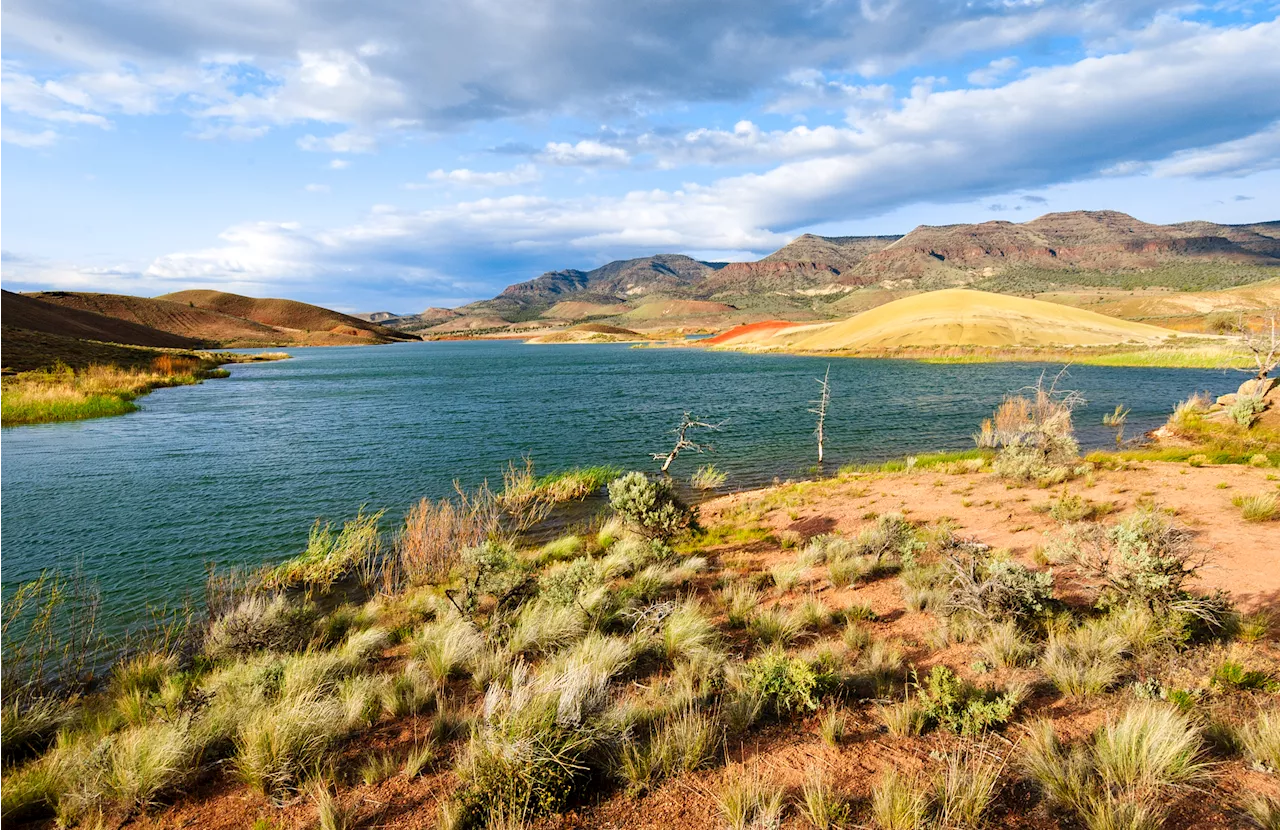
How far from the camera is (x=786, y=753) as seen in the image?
188 inches

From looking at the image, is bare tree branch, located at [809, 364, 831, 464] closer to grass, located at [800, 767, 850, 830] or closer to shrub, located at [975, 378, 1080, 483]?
shrub, located at [975, 378, 1080, 483]

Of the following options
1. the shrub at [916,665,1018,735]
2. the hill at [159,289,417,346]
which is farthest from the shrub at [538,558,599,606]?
the hill at [159,289,417,346]

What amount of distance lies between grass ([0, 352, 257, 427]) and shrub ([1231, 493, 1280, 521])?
151 feet

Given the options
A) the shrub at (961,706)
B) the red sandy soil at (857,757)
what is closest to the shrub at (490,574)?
the red sandy soil at (857,757)

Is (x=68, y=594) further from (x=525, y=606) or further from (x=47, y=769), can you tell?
(x=525, y=606)

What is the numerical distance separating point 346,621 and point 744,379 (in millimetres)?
48534

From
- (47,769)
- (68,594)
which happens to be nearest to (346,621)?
(47,769)

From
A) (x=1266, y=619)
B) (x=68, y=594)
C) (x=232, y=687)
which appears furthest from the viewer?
(x=68, y=594)

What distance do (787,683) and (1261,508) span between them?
37.4 ft

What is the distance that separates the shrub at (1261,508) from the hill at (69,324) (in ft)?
326

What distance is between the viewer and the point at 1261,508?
10469 mm

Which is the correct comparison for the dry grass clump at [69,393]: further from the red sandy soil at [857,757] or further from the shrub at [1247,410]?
the shrub at [1247,410]

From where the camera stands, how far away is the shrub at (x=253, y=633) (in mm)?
7605

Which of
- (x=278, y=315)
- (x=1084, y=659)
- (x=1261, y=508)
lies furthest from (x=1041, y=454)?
(x=278, y=315)
